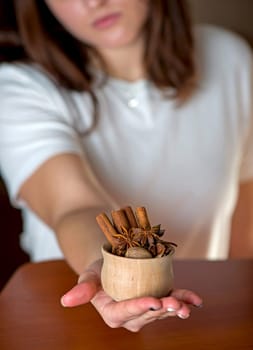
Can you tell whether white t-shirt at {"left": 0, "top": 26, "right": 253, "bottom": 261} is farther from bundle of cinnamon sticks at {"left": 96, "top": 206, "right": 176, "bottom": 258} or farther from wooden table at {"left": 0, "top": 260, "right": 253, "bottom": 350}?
bundle of cinnamon sticks at {"left": 96, "top": 206, "right": 176, "bottom": 258}

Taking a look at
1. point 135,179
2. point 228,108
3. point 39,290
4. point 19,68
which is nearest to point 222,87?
point 228,108

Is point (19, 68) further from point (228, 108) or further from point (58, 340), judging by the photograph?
point (58, 340)

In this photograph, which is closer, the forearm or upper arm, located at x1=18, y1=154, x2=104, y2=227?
the forearm

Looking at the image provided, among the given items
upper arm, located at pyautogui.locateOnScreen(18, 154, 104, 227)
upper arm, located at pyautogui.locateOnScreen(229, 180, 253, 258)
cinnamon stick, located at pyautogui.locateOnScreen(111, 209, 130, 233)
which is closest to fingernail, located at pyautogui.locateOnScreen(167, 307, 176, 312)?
cinnamon stick, located at pyautogui.locateOnScreen(111, 209, 130, 233)

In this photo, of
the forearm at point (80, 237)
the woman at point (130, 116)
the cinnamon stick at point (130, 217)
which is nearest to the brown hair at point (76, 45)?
the woman at point (130, 116)

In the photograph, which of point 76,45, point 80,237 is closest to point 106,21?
point 76,45

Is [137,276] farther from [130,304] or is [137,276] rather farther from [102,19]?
[102,19]
